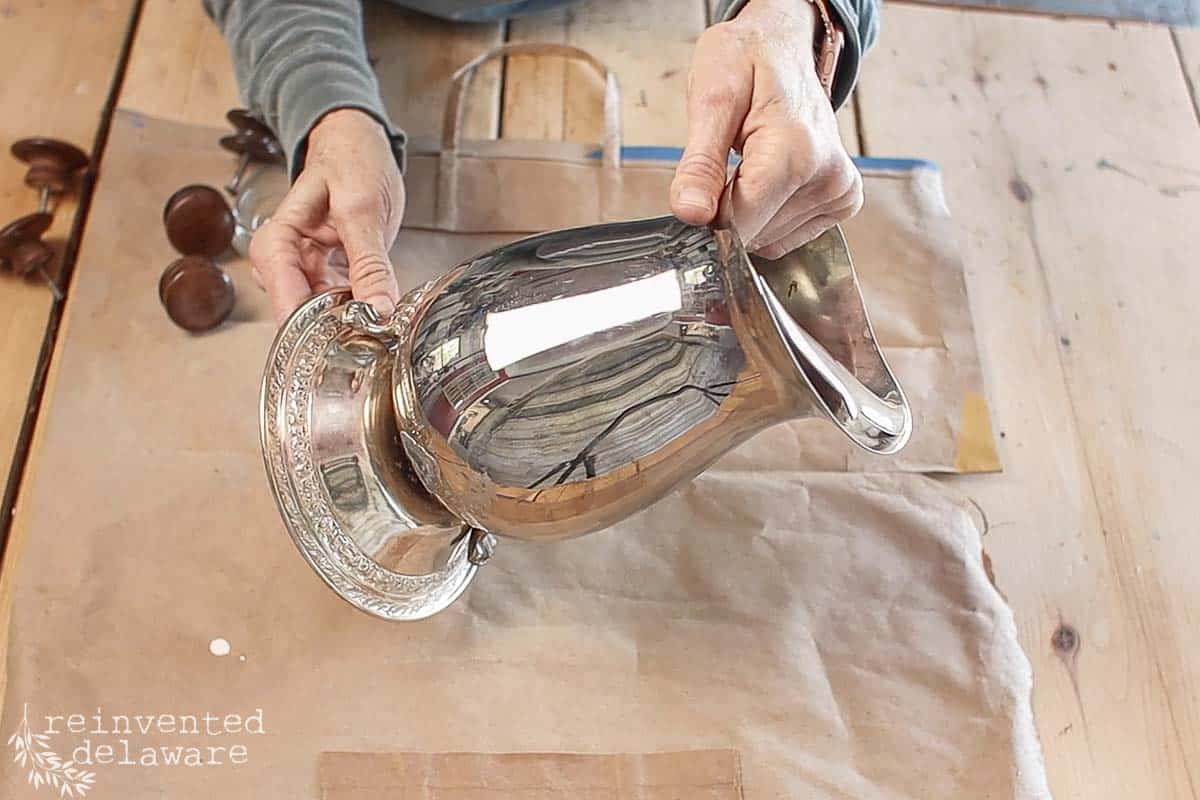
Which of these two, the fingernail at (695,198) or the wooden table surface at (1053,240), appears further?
the wooden table surface at (1053,240)

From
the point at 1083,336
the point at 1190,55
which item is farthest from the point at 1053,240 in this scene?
the point at 1190,55

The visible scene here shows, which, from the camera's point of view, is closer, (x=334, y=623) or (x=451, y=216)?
(x=334, y=623)

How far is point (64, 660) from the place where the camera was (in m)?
0.45

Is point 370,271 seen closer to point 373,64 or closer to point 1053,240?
point 373,64

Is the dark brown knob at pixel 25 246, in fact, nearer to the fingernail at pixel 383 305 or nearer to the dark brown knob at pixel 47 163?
the dark brown knob at pixel 47 163

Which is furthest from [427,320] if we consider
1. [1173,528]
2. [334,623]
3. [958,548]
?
[1173,528]

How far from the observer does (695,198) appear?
0.33 m

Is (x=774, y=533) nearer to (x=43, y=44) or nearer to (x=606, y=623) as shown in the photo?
(x=606, y=623)

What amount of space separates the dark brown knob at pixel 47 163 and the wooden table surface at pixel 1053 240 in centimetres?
2

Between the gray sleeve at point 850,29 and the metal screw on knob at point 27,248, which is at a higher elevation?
the gray sleeve at point 850,29

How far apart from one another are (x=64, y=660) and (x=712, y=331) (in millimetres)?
325

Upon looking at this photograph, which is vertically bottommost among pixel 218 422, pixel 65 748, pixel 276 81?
pixel 65 748

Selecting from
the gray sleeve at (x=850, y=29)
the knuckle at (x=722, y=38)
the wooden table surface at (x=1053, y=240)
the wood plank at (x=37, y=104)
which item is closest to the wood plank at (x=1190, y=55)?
the wooden table surface at (x=1053, y=240)

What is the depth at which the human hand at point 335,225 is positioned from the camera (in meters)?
0.46
